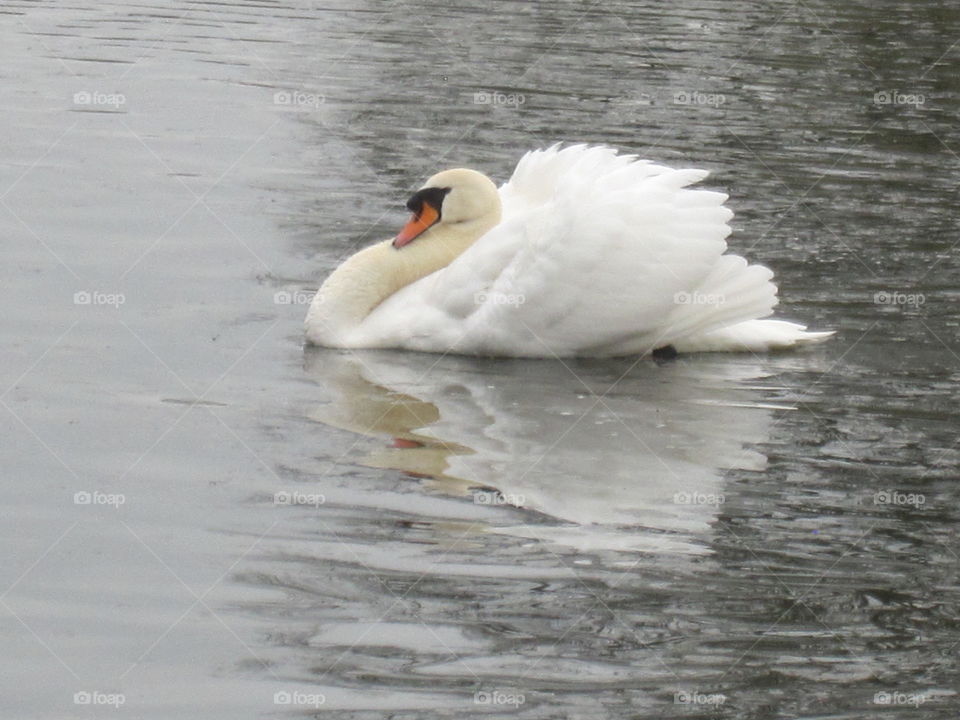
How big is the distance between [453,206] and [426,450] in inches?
97.3

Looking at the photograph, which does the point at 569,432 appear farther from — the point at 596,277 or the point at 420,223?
the point at 420,223

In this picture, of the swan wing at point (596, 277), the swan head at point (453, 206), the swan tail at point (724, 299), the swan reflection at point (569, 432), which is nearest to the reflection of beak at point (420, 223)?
the swan head at point (453, 206)

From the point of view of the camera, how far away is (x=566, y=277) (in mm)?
9820

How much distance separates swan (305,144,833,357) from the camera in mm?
9859

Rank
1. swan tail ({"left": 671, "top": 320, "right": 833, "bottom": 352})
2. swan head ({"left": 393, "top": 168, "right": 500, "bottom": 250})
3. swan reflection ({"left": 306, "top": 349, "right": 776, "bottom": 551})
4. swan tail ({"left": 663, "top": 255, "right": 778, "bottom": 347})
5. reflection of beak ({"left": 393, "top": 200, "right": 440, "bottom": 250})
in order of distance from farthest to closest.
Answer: reflection of beak ({"left": 393, "top": 200, "right": 440, "bottom": 250}), swan head ({"left": 393, "top": 168, "right": 500, "bottom": 250}), swan tail ({"left": 671, "top": 320, "right": 833, "bottom": 352}), swan tail ({"left": 663, "top": 255, "right": 778, "bottom": 347}), swan reflection ({"left": 306, "top": 349, "right": 776, "bottom": 551})

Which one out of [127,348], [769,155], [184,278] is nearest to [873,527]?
[127,348]

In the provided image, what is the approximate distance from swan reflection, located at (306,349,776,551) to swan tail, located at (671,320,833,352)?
0.11m

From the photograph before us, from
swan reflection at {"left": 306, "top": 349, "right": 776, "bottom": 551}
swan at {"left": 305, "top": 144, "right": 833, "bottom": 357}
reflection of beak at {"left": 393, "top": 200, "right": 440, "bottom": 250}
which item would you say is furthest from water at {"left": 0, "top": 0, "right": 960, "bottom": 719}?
reflection of beak at {"left": 393, "top": 200, "right": 440, "bottom": 250}

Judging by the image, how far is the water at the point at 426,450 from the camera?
626 centimetres

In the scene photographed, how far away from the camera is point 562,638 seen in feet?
21.2

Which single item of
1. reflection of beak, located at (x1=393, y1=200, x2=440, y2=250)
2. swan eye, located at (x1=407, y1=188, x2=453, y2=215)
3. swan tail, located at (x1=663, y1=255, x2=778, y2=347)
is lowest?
swan tail, located at (x1=663, y1=255, x2=778, y2=347)

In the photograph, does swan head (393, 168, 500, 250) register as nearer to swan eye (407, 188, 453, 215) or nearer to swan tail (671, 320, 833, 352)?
swan eye (407, 188, 453, 215)

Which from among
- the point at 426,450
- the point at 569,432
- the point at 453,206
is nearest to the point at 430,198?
the point at 453,206

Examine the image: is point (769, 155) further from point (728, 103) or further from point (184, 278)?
point (184, 278)
